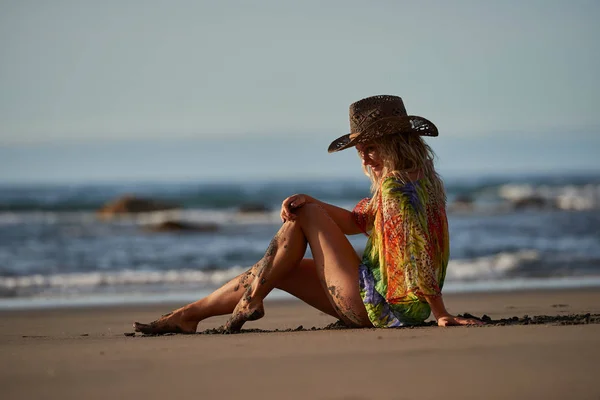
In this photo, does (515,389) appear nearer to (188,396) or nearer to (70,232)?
(188,396)

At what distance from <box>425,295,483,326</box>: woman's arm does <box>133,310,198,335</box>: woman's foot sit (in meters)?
1.56

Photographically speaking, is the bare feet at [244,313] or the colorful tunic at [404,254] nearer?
the colorful tunic at [404,254]

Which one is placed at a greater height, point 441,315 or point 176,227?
point 176,227

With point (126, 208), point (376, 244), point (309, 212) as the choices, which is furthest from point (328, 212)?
point (126, 208)

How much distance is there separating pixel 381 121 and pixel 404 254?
0.75 metres

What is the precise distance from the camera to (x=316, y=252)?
17.2ft

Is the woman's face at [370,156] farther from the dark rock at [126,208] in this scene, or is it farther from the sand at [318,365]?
the dark rock at [126,208]

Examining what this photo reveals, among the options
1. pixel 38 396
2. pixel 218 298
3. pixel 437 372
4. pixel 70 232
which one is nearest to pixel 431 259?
pixel 437 372

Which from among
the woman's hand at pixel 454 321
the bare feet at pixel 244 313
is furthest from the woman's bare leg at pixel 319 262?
the woman's hand at pixel 454 321

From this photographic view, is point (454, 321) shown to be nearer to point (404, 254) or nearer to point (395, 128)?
point (404, 254)

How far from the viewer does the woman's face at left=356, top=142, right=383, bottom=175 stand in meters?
5.09

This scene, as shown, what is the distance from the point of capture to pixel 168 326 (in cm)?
554

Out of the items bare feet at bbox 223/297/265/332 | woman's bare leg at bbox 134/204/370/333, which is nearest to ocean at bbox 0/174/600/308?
woman's bare leg at bbox 134/204/370/333

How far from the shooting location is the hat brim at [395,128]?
4.98 m
